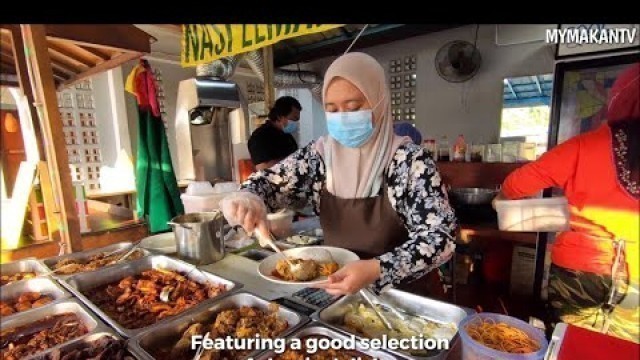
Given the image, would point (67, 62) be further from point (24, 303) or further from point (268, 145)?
point (268, 145)

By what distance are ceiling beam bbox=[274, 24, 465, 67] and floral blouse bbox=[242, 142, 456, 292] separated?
9.06ft

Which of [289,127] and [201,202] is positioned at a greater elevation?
[289,127]

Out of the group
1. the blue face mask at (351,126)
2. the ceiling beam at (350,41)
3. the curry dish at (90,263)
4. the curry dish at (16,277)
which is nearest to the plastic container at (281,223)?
the curry dish at (90,263)

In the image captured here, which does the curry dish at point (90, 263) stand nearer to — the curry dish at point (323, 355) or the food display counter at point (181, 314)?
the food display counter at point (181, 314)

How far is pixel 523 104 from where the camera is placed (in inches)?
145

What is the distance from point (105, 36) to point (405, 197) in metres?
1.13

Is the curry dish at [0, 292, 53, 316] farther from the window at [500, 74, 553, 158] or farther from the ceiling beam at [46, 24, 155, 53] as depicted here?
the window at [500, 74, 553, 158]

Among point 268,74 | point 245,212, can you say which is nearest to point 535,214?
point 245,212

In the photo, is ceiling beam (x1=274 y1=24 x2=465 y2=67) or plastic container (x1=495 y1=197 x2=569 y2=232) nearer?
plastic container (x1=495 y1=197 x2=569 y2=232)

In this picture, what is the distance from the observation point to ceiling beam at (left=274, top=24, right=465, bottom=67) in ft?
11.7

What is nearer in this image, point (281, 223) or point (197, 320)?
point (197, 320)

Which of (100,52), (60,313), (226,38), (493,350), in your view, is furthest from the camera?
(226,38)

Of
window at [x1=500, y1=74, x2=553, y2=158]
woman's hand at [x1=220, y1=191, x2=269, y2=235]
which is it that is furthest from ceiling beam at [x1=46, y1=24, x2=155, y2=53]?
Result: window at [x1=500, y1=74, x2=553, y2=158]

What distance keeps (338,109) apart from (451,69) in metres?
3.42
